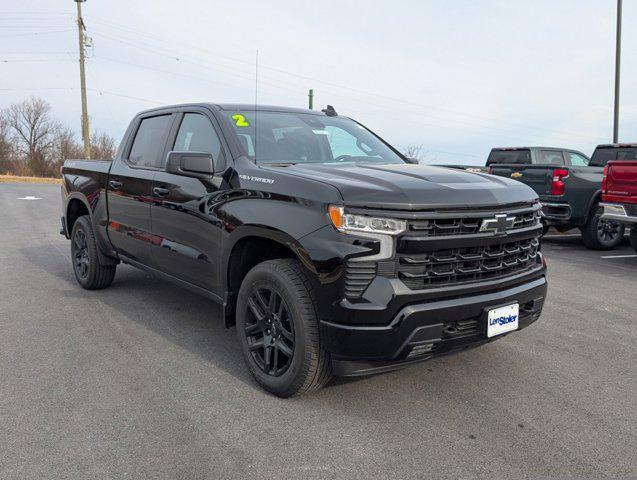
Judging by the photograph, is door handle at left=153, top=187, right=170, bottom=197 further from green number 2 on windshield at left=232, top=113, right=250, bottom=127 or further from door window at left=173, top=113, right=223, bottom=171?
green number 2 on windshield at left=232, top=113, right=250, bottom=127

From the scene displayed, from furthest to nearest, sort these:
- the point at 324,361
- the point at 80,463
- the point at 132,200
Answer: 1. the point at 132,200
2. the point at 324,361
3. the point at 80,463

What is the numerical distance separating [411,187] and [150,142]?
290 centimetres

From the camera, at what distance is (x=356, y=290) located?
9.38ft

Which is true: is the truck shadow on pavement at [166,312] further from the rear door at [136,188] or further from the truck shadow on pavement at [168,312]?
the rear door at [136,188]

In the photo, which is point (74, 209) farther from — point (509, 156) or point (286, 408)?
point (509, 156)

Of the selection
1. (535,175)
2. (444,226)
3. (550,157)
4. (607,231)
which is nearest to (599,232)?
(607,231)

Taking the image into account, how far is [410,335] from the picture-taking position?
9.36ft

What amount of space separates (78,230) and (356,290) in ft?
14.4

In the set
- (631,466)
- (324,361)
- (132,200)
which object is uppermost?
(132,200)

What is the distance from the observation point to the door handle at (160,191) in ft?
14.4

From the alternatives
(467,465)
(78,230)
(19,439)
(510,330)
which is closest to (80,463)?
(19,439)

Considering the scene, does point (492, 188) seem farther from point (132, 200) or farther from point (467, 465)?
point (132, 200)

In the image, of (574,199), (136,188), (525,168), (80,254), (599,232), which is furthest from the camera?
(525,168)

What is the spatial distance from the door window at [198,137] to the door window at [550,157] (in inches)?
391
